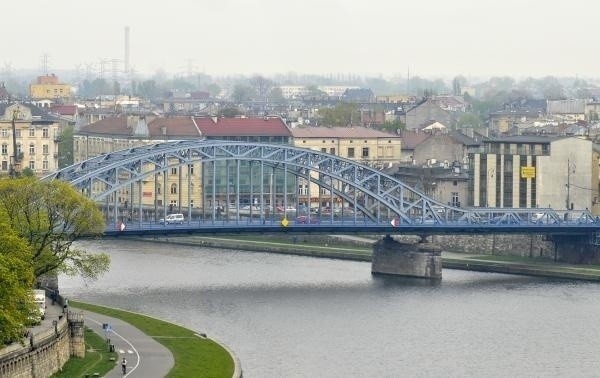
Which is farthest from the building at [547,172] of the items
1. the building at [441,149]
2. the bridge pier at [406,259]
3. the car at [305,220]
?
the building at [441,149]

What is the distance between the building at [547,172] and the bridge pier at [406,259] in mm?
13515

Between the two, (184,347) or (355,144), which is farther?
(355,144)

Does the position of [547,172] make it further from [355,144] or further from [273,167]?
[355,144]

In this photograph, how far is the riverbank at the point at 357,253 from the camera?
91000mm

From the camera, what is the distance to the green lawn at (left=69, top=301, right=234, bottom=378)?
5956 centimetres

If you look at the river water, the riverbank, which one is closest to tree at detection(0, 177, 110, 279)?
the river water

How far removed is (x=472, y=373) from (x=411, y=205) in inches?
1327

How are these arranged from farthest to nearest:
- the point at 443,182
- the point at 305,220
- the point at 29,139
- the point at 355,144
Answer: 1. the point at 355,144
2. the point at 29,139
3. the point at 443,182
4. the point at 305,220

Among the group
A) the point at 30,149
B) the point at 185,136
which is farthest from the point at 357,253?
the point at 30,149

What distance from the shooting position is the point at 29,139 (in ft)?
423

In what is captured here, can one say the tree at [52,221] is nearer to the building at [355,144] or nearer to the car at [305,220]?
the car at [305,220]

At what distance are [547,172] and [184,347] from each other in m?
43.6

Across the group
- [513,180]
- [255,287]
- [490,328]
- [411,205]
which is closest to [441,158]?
[513,180]

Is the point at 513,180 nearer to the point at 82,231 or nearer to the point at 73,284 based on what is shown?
the point at 73,284
